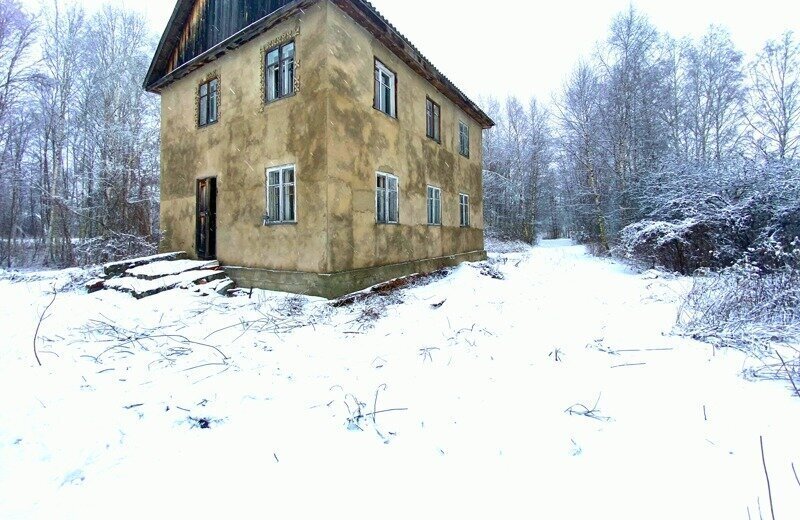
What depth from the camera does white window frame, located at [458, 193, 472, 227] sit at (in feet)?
45.6

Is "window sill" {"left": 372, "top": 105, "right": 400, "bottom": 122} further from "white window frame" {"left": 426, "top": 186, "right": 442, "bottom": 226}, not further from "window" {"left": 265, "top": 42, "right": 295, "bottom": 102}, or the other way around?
"white window frame" {"left": 426, "top": 186, "right": 442, "bottom": 226}

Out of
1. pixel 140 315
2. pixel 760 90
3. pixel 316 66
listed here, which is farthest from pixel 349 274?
pixel 760 90

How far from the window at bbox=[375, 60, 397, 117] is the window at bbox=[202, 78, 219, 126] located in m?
4.42

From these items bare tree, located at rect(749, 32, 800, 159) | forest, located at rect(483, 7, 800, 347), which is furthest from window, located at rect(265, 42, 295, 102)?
bare tree, located at rect(749, 32, 800, 159)

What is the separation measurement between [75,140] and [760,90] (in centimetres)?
3640

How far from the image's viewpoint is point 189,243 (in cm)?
1023

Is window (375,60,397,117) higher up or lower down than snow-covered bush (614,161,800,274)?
higher up

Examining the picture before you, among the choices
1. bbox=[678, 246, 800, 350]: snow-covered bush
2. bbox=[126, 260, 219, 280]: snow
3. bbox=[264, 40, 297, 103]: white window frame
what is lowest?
bbox=[678, 246, 800, 350]: snow-covered bush

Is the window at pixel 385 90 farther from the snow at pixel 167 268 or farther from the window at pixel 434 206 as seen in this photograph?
the snow at pixel 167 268

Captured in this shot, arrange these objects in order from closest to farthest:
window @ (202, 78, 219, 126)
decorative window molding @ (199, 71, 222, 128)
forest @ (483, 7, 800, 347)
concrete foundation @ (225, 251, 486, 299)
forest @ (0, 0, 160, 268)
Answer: forest @ (483, 7, 800, 347) → concrete foundation @ (225, 251, 486, 299) → decorative window molding @ (199, 71, 222, 128) → window @ (202, 78, 219, 126) → forest @ (0, 0, 160, 268)

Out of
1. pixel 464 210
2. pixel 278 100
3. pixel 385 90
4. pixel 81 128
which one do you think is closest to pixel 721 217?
pixel 464 210

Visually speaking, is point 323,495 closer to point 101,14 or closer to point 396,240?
point 396,240

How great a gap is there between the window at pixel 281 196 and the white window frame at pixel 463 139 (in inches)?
311

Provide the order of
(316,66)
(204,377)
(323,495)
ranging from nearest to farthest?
(323,495)
(204,377)
(316,66)
